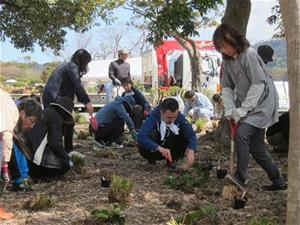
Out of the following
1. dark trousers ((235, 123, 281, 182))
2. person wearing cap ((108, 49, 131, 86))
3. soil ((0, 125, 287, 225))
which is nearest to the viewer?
soil ((0, 125, 287, 225))

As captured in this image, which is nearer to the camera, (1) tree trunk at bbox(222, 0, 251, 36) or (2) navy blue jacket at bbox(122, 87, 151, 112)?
(1) tree trunk at bbox(222, 0, 251, 36)

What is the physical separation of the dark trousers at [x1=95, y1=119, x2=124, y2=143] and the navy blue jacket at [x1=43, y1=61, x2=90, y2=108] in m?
1.46

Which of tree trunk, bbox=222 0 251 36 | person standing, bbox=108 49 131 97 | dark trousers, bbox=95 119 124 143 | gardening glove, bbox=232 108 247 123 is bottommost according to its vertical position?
dark trousers, bbox=95 119 124 143

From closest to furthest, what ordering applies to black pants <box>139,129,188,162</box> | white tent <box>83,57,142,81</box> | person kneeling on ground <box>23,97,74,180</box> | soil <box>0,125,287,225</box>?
soil <box>0,125,287,225</box> → person kneeling on ground <box>23,97,74,180</box> → black pants <box>139,129,188,162</box> → white tent <box>83,57,142,81</box>

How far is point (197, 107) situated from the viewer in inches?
475

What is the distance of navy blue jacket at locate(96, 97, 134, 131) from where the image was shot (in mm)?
8273

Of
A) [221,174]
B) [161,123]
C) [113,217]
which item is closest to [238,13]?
[161,123]


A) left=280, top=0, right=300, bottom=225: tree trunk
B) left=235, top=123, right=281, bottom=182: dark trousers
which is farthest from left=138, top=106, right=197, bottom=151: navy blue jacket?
left=280, top=0, right=300, bottom=225: tree trunk

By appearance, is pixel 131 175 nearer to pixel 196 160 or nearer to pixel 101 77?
pixel 196 160

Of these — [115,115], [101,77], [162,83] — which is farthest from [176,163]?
[101,77]

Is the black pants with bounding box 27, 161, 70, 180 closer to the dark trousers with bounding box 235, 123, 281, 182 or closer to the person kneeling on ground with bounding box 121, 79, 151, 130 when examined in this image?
the dark trousers with bounding box 235, 123, 281, 182

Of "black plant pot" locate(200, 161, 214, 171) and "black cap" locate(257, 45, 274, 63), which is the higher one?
"black cap" locate(257, 45, 274, 63)

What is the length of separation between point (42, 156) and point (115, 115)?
3.00 m

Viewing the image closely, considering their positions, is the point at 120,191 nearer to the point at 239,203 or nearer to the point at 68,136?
the point at 239,203
